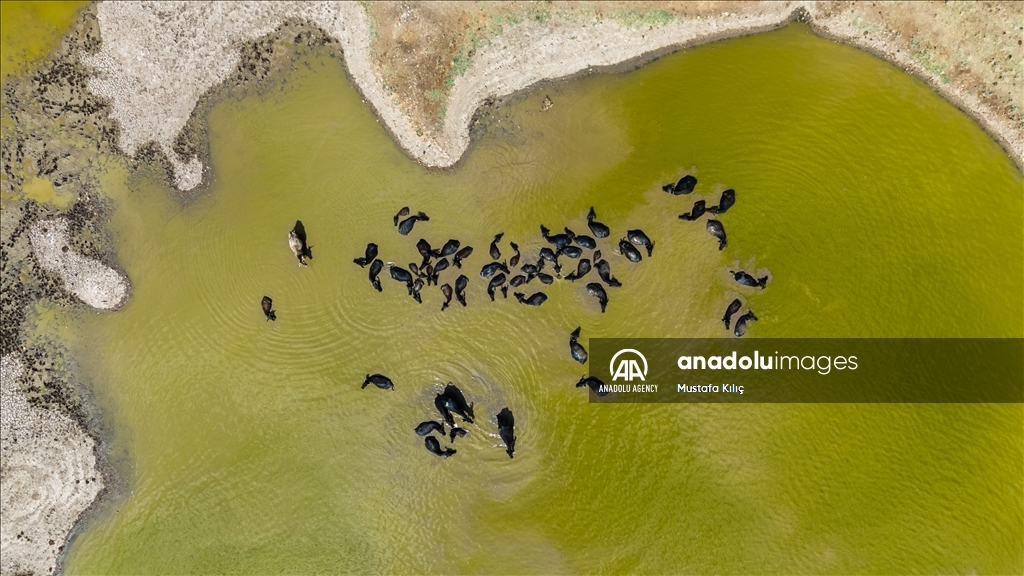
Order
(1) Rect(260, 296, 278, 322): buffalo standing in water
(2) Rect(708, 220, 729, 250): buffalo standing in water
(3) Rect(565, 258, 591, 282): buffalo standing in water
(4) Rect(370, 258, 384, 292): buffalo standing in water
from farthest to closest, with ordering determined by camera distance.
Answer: (1) Rect(260, 296, 278, 322): buffalo standing in water
(4) Rect(370, 258, 384, 292): buffalo standing in water
(3) Rect(565, 258, 591, 282): buffalo standing in water
(2) Rect(708, 220, 729, 250): buffalo standing in water

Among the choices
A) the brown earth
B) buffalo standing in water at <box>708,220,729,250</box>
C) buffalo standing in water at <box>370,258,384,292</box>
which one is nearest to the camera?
the brown earth

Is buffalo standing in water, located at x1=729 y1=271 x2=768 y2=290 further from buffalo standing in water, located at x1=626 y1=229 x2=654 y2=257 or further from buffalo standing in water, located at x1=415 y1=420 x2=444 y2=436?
buffalo standing in water, located at x1=415 y1=420 x2=444 y2=436

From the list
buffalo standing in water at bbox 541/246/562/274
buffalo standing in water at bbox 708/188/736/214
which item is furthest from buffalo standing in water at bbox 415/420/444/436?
buffalo standing in water at bbox 708/188/736/214

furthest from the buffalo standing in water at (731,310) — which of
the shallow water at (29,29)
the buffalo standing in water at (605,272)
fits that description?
the shallow water at (29,29)

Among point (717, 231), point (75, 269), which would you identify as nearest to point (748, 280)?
point (717, 231)

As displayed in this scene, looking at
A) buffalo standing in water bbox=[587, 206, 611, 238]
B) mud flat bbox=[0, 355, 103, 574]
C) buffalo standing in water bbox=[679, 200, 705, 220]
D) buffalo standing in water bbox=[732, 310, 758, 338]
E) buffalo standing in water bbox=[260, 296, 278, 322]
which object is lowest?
mud flat bbox=[0, 355, 103, 574]

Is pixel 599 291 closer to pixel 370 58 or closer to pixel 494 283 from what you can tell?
pixel 494 283
